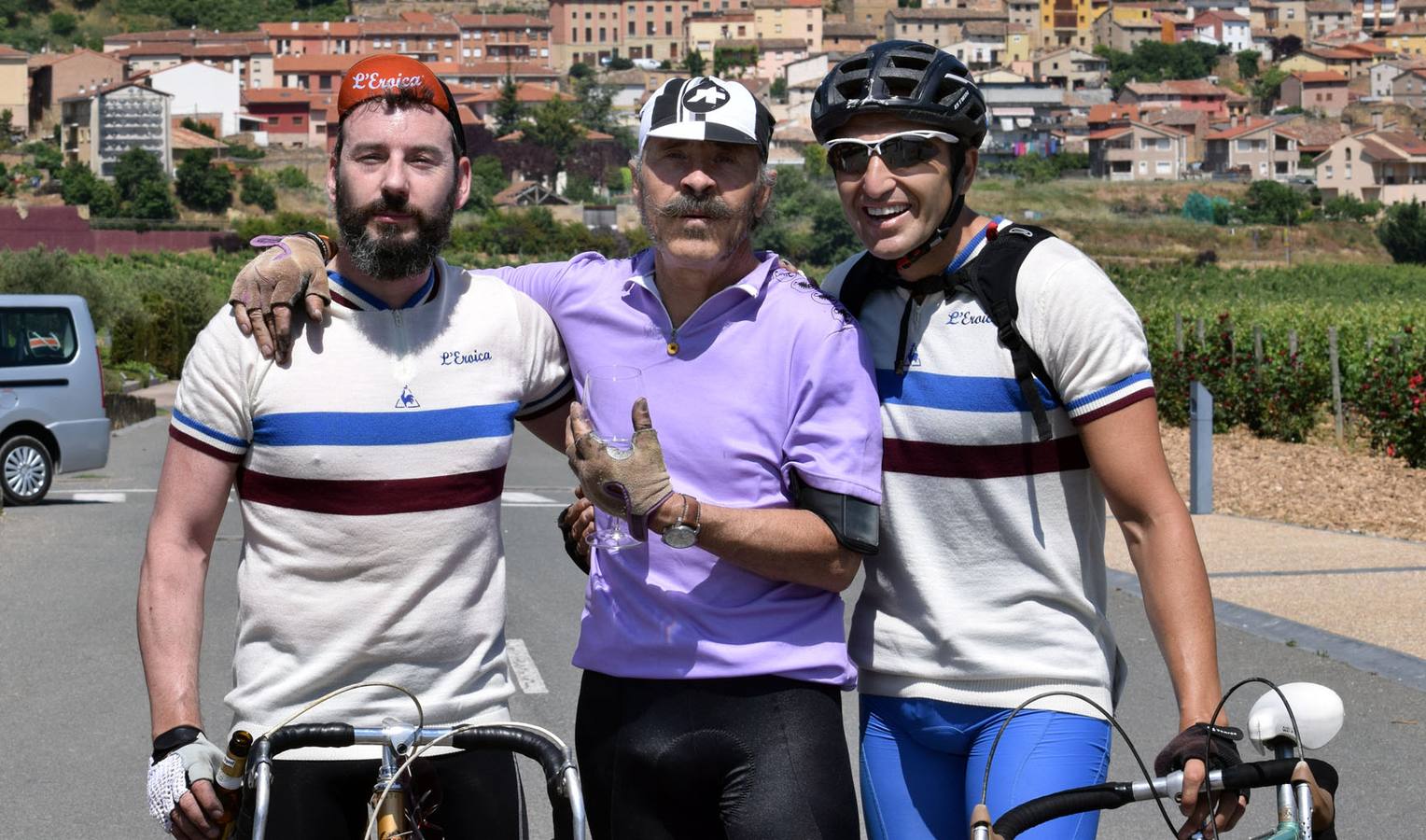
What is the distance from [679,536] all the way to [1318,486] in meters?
17.1

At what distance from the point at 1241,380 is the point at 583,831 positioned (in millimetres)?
24062

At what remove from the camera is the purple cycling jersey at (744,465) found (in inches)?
125

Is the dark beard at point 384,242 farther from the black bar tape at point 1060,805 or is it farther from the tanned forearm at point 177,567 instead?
the black bar tape at point 1060,805

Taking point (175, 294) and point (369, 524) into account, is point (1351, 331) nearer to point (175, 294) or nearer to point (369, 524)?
point (369, 524)

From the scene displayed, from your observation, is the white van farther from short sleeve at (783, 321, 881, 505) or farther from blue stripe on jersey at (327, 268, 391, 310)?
short sleeve at (783, 321, 881, 505)

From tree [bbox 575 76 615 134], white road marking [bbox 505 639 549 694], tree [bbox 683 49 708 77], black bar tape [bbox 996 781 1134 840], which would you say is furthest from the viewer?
tree [bbox 683 49 708 77]

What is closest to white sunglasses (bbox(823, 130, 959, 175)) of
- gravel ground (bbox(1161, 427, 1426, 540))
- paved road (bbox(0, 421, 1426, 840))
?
paved road (bbox(0, 421, 1426, 840))

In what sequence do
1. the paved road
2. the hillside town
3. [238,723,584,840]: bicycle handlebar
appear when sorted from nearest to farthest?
[238,723,584,840]: bicycle handlebar, the paved road, the hillside town

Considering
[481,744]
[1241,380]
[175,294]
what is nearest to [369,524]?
[481,744]

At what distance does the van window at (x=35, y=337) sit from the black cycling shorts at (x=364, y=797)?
15757 millimetres

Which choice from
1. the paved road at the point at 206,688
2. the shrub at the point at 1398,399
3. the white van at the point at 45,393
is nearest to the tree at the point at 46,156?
the white van at the point at 45,393

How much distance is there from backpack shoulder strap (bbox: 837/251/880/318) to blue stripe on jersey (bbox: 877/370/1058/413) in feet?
0.72

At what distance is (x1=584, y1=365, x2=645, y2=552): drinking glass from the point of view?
3.14 meters

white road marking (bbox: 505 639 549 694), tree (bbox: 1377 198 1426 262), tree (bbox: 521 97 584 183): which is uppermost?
tree (bbox: 521 97 584 183)
